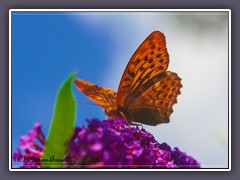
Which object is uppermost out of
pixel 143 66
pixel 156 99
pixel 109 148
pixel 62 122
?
pixel 143 66

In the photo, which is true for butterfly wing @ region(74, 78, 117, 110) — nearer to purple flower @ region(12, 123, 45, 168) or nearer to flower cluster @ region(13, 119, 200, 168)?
flower cluster @ region(13, 119, 200, 168)

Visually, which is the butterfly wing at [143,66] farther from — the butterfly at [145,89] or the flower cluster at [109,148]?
the flower cluster at [109,148]

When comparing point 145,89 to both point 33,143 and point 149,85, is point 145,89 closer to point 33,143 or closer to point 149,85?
point 149,85

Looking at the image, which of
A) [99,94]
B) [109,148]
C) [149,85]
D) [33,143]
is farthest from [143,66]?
[33,143]

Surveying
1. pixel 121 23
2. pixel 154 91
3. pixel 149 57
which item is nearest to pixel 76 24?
pixel 121 23

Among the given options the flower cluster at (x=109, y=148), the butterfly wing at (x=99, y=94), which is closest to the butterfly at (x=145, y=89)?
the butterfly wing at (x=99, y=94)

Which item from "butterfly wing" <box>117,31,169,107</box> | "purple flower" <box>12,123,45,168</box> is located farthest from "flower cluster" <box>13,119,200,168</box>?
"butterfly wing" <box>117,31,169,107</box>
